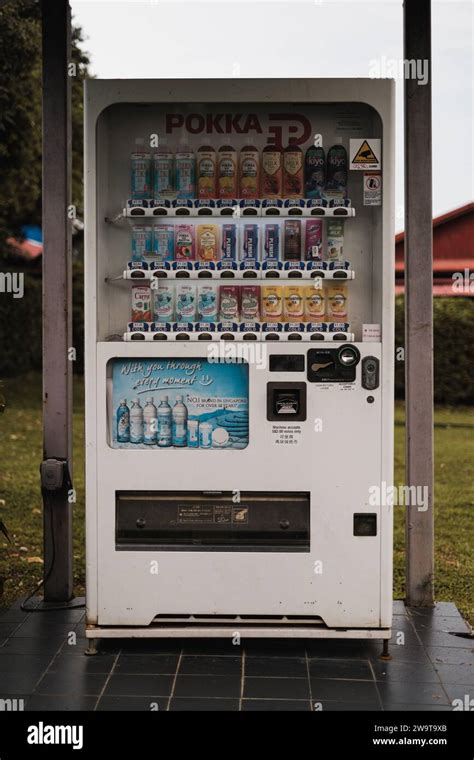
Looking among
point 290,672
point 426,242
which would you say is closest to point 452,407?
point 426,242

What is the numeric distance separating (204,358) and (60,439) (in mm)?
989

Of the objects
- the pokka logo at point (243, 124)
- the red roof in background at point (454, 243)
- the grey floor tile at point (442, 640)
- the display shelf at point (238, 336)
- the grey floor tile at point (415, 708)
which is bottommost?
the grey floor tile at point (415, 708)

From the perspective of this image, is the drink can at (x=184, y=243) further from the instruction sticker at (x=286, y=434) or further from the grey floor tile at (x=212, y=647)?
the grey floor tile at (x=212, y=647)

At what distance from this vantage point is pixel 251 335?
4062mm

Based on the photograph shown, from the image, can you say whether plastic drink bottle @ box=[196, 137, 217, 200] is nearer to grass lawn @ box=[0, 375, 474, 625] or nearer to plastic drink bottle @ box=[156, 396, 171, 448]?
plastic drink bottle @ box=[156, 396, 171, 448]

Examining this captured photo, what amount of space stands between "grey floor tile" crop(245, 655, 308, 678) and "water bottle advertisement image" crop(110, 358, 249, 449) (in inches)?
36.4

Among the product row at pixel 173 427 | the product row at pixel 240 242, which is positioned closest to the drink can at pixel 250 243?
the product row at pixel 240 242

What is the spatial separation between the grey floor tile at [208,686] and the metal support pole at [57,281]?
1.20m

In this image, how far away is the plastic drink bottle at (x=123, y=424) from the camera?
411cm

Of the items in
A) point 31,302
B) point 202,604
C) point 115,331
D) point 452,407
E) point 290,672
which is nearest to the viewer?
point 290,672

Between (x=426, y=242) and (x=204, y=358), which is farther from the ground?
(x=426, y=242)

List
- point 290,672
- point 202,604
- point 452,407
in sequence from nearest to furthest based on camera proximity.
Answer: point 290,672
point 202,604
point 452,407

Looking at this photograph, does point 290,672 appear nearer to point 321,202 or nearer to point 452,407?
point 321,202

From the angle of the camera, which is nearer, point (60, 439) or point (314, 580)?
point (314, 580)
